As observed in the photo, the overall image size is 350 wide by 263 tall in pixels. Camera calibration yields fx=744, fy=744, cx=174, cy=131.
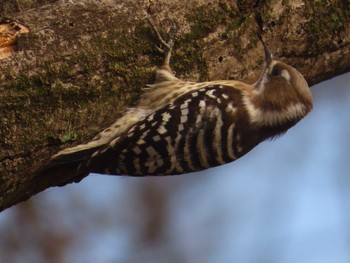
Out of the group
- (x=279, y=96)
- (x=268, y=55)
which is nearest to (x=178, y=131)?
(x=268, y=55)

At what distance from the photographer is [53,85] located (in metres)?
3.91

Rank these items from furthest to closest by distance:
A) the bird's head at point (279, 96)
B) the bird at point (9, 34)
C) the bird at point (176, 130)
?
1. the bird's head at point (279, 96)
2. the bird at point (176, 130)
3. the bird at point (9, 34)

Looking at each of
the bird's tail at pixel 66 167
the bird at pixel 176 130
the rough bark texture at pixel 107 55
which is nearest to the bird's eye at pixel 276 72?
the bird at pixel 176 130

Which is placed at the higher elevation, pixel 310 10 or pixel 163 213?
pixel 310 10

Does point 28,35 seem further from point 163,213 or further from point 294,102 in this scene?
point 163,213

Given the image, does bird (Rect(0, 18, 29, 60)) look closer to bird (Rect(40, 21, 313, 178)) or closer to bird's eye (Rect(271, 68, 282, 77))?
bird (Rect(40, 21, 313, 178))

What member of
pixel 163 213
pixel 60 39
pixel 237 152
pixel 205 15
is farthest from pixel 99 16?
pixel 163 213

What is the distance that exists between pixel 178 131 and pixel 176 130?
0.01 meters

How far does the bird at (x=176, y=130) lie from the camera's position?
4238 mm

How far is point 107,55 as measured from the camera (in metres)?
4.09

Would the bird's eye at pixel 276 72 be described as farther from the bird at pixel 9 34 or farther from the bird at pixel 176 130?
the bird at pixel 9 34

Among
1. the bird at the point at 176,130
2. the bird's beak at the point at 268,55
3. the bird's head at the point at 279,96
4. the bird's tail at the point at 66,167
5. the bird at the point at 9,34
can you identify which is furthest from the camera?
the bird's head at the point at 279,96

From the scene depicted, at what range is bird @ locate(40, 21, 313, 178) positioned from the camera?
4.24 metres

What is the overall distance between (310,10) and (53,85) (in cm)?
170
